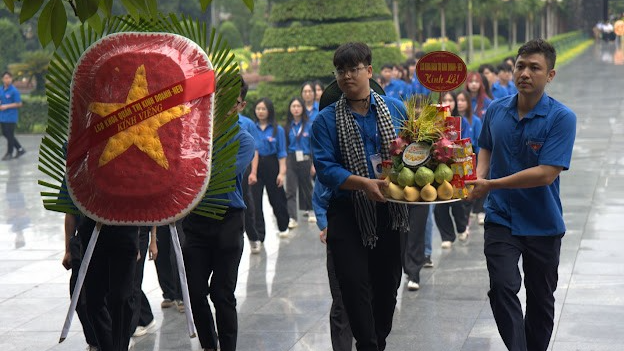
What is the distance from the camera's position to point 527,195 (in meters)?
5.86

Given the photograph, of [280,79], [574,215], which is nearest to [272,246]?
[574,215]

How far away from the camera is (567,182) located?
1483 centimetres

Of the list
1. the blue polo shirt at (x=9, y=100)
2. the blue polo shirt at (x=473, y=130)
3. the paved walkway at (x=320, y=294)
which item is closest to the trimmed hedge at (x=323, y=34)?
the blue polo shirt at (x=9, y=100)

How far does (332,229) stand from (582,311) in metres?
3.03

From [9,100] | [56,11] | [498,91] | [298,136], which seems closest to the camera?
[56,11]

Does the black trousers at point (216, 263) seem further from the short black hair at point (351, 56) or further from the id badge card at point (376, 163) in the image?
the short black hair at point (351, 56)

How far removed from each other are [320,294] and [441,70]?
3434mm

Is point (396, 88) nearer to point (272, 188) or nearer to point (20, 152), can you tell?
point (272, 188)

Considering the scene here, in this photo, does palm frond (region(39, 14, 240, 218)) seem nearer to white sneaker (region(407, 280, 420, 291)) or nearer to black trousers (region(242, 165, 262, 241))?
white sneaker (region(407, 280, 420, 291))

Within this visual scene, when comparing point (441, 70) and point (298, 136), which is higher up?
point (441, 70)

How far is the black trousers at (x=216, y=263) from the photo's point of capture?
663cm

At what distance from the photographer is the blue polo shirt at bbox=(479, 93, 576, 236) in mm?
5785

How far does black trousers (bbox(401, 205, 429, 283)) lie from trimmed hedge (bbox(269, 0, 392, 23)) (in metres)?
15.1

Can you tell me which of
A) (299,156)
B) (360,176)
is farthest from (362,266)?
(299,156)
